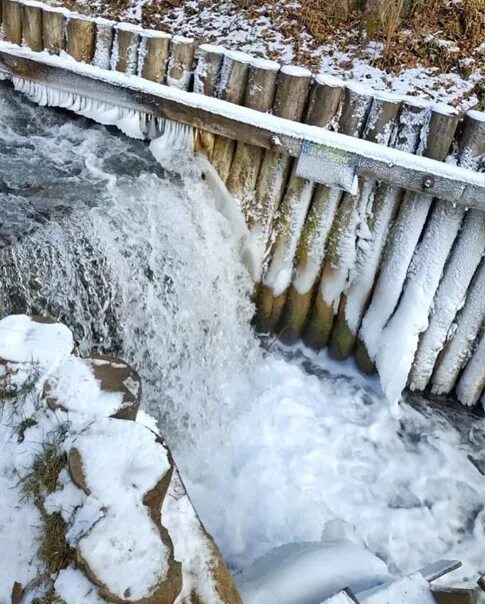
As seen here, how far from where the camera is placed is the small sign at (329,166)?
4105 millimetres

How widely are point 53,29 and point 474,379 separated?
4304 millimetres

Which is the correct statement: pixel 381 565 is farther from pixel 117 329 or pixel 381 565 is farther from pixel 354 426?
pixel 117 329

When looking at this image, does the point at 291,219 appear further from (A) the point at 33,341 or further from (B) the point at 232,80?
(A) the point at 33,341

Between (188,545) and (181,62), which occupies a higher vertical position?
(181,62)

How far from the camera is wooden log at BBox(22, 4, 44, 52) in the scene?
15.3ft

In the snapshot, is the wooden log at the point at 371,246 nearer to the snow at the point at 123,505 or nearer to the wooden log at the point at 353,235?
the wooden log at the point at 353,235

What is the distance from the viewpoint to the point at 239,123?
13.9ft

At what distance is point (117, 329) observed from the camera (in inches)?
161

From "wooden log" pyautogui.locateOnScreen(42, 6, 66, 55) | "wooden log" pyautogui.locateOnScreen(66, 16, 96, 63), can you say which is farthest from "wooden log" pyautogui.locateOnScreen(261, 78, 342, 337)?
"wooden log" pyautogui.locateOnScreen(42, 6, 66, 55)

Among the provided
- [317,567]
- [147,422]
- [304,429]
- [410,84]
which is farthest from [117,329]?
[410,84]

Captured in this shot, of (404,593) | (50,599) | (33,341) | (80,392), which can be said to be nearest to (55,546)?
(50,599)

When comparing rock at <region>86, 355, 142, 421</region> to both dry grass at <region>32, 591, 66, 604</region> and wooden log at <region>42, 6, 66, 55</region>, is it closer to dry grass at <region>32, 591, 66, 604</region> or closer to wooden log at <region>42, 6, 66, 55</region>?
dry grass at <region>32, 591, 66, 604</region>

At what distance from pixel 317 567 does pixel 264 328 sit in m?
2.36

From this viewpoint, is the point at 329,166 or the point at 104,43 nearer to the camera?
the point at 329,166
